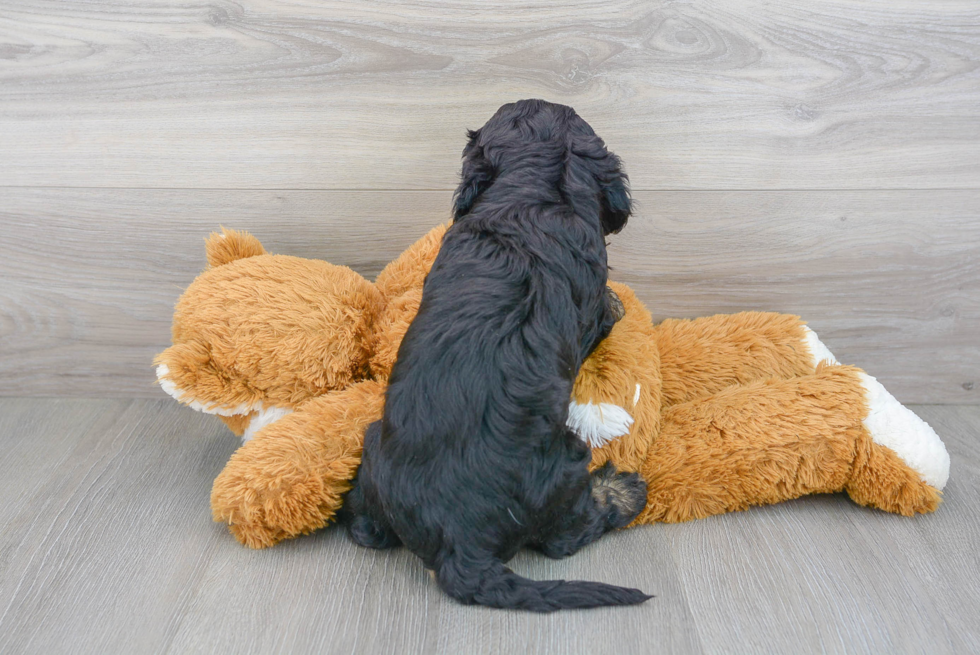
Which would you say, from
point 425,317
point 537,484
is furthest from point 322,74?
point 537,484

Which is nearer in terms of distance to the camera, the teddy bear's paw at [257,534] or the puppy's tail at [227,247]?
the teddy bear's paw at [257,534]

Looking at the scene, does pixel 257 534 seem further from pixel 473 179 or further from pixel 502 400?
pixel 473 179

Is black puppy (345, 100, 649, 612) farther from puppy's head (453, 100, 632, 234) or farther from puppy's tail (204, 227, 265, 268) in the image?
puppy's tail (204, 227, 265, 268)

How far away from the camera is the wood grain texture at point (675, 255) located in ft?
6.72

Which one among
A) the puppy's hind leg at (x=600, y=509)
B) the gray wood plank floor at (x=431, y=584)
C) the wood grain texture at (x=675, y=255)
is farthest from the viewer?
the wood grain texture at (x=675, y=255)

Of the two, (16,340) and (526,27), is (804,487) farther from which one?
(16,340)

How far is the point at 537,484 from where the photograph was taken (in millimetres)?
1397

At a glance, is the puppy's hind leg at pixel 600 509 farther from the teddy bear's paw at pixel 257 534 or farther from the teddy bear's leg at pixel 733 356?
the teddy bear's paw at pixel 257 534

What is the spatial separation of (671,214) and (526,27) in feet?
2.07

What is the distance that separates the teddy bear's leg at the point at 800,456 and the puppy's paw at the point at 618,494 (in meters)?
0.04

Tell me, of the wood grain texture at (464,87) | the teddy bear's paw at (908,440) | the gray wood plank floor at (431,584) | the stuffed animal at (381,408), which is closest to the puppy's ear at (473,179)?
the stuffed animal at (381,408)

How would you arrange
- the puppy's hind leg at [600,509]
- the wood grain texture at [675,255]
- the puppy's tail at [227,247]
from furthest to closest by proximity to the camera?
the wood grain texture at [675,255]
the puppy's tail at [227,247]
the puppy's hind leg at [600,509]

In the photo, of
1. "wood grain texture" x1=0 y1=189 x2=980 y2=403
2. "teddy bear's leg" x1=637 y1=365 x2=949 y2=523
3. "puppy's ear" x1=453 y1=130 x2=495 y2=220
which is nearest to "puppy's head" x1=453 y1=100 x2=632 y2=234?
"puppy's ear" x1=453 y1=130 x2=495 y2=220

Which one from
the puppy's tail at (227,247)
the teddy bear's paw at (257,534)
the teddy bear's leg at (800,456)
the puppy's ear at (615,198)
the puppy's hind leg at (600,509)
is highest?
the puppy's ear at (615,198)
